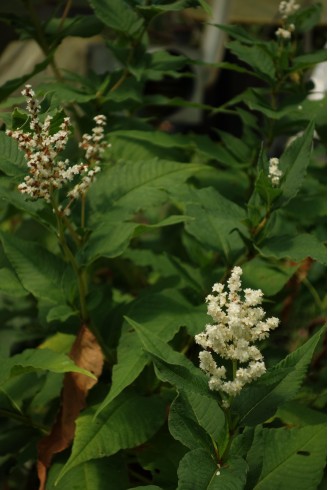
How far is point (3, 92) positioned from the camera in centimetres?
141

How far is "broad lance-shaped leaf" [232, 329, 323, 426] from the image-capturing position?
0.88 metres

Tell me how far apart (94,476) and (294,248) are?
430 millimetres

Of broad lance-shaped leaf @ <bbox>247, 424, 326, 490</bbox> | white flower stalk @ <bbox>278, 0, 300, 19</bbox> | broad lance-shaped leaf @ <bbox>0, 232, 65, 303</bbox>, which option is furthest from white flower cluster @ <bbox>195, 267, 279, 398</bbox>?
white flower stalk @ <bbox>278, 0, 300, 19</bbox>

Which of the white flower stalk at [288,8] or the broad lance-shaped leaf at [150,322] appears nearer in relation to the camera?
the broad lance-shaped leaf at [150,322]

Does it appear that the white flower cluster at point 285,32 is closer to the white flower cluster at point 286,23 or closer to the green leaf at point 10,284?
the white flower cluster at point 286,23

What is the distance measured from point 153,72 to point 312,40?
3487 millimetres

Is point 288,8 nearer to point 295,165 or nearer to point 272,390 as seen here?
point 295,165

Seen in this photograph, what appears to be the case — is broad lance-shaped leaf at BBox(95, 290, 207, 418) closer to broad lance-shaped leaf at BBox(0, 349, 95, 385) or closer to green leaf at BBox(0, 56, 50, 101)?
broad lance-shaped leaf at BBox(0, 349, 95, 385)

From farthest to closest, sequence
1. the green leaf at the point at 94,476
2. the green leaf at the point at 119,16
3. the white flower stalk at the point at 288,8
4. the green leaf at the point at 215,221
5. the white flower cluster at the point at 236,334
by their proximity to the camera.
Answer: the white flower stalk at the point at 288,8 → the green leaf at the point at 119,16 → the green leaf at the point at 215,221 → the green leaf at the point at 94,476 → the white flower cluster at the point at 236,334

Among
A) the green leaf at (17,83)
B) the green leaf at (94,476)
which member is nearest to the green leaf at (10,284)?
the green leaf at (94,476)

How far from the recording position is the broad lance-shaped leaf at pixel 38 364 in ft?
3.39

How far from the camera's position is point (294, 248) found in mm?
1155

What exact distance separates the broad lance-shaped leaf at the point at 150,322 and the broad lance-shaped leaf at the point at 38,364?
0.18ft

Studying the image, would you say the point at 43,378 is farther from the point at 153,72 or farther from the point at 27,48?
the point at 27,48
